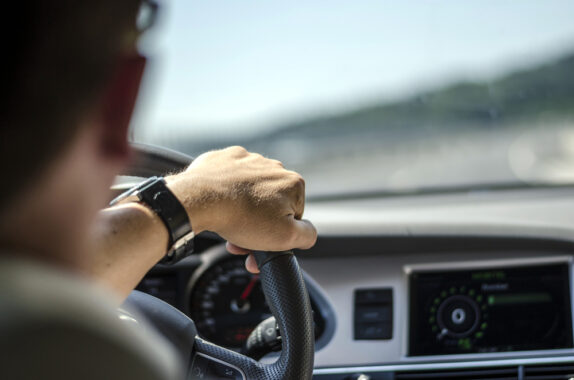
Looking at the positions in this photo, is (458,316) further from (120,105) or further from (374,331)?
(120,105)

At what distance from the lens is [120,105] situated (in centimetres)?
74

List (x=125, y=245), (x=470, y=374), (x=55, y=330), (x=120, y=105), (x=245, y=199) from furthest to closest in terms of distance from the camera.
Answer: (x=470, y=374)
(x=245, y=199)
(x=125, y=245)
(x=120, y=105)
(x=55, y=330)

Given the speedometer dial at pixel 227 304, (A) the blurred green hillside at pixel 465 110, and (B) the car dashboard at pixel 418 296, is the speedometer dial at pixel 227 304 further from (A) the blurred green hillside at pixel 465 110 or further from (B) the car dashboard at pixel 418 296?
(A) the blurred green hillside at pixel 465 110

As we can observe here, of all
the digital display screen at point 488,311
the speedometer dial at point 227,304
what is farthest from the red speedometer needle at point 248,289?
the digital display screen at point 488,311

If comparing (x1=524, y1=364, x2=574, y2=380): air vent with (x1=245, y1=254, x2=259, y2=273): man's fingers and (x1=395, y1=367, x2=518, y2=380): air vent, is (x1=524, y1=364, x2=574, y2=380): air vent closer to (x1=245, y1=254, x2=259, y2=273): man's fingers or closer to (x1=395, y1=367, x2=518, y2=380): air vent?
(x1=395, y1=367, x2=518, y2=380): air vent

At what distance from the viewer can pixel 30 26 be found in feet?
2.04

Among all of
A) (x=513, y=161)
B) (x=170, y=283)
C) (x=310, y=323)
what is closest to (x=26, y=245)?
(x=310, y=323)

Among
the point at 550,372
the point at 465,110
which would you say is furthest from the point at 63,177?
the point at 465,110

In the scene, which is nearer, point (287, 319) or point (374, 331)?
point (287, 319)

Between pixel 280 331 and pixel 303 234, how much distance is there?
0.85 ft

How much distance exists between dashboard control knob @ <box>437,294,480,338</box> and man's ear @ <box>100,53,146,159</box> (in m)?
1.96

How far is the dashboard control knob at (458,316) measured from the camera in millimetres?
2510

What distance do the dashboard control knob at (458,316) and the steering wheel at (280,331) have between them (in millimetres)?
1031

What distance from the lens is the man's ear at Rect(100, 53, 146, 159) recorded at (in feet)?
2.37
